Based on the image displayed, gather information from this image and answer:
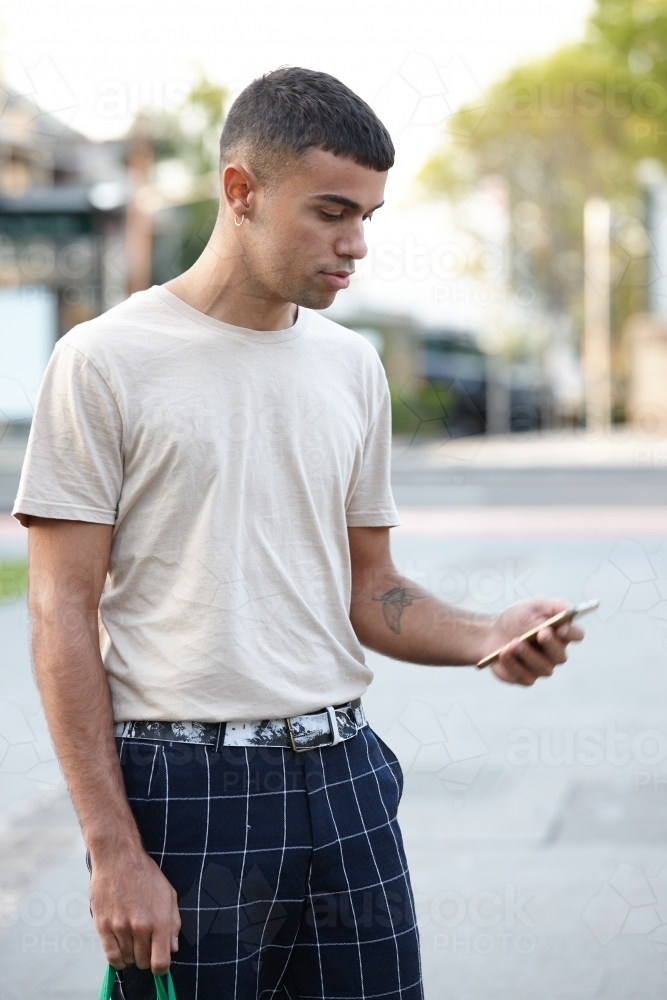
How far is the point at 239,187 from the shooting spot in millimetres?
1808

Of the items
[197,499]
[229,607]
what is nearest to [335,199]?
[197,499]

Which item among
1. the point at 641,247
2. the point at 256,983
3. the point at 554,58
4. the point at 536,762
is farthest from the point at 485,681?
the point at 554,58

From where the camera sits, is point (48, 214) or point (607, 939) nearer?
point (607, 939)

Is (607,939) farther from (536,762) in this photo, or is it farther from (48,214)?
(48,214)

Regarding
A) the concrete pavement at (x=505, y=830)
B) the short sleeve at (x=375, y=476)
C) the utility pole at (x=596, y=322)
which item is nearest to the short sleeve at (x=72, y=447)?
the short sleeve at (x=375, y=476)

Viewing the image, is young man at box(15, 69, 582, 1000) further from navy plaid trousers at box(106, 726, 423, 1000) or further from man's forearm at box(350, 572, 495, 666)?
man's forearm at box(350, 572, 495, 666)

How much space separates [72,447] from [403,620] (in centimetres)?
63

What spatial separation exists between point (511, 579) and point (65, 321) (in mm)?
12485

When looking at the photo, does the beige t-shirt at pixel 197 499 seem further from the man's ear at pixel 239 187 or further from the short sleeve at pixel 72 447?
the man's ear at pixel 239 187

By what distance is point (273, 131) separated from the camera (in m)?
1.77

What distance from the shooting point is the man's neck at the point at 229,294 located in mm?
1817

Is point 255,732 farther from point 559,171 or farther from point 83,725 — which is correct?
point 559,171

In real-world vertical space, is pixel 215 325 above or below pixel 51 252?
above

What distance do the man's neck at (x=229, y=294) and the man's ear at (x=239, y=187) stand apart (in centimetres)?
6
